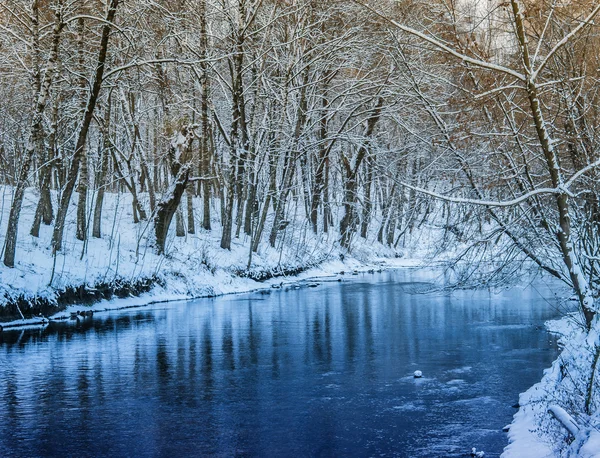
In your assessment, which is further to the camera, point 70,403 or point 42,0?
point 42,0

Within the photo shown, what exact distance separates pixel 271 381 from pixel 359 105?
21.0 metres

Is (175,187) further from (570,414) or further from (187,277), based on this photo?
(570,414)

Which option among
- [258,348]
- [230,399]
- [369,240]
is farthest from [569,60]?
[369,240]

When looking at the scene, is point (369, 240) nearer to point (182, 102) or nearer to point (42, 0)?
point (182, 102)

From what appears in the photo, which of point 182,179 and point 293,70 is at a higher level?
point 293,70

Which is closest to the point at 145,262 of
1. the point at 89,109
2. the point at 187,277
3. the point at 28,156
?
the point at 187,277

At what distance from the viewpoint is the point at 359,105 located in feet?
106

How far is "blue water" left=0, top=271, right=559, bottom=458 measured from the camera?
950 centimetres

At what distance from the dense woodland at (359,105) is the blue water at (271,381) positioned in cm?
218

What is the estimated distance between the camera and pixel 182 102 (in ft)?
111

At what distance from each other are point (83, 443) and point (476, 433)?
520 cm

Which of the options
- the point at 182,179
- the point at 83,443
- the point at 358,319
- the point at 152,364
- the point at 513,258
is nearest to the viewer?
the point at 83,443

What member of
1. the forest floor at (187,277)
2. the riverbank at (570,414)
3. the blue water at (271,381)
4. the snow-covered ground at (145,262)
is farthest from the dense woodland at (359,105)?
the blue water at (271,381)

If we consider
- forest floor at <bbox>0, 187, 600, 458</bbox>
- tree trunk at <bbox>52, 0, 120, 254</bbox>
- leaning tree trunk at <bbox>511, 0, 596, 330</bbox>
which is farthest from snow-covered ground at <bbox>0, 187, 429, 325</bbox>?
leaning tree trunk at <bbox>511, 0, 596, 330</bbox>
